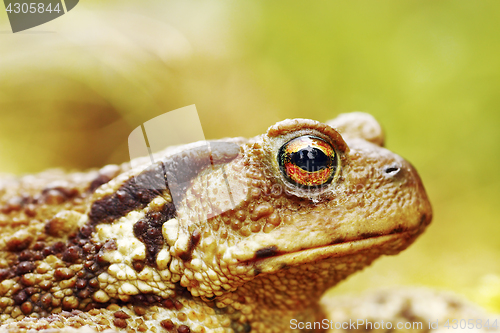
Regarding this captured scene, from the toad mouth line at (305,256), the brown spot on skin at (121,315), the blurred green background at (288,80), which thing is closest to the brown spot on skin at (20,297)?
the brown spot on skin at (121,315)

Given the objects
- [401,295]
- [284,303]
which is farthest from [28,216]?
[401,295]

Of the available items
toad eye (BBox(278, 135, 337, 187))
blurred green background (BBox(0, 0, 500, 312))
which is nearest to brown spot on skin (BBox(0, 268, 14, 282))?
toad eye (BBox(278, 135, 337, 187))

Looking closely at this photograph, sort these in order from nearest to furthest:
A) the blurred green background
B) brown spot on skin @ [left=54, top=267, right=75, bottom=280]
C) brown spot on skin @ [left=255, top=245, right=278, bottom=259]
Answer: brown spot on skin @ [left=255, top=245, right=278, bottom=259], brown spot on skin @ [left=54, top=267, right=75, bottom=280], the blurred green background

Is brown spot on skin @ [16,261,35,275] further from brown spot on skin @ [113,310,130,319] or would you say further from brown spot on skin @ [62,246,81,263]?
brown spot on skin @ [113,310,130,319]

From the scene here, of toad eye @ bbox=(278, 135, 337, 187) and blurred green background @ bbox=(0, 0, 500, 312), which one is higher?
blurred green background @ bbox=(0, 0, 500, 312)

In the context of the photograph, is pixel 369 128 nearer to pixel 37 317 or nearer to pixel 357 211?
pixel 357 211
